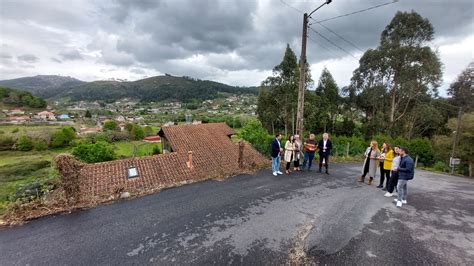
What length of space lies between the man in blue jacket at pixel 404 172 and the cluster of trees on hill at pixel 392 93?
61.6ft

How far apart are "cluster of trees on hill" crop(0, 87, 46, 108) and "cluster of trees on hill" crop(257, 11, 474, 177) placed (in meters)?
109

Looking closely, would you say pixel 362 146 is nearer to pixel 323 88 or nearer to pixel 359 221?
pixel 323 88

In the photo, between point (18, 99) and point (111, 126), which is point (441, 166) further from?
point (18, 99)

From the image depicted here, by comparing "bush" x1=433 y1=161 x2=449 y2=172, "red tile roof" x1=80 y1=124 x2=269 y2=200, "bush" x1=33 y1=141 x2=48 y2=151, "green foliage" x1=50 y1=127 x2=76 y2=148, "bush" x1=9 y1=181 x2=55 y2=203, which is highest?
"bush" x1=9 y1=181 x2=55 y2=203

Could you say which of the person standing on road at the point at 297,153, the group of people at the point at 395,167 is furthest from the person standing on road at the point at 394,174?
the person standing on road at the point at 297,153

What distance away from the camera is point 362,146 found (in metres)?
19.3

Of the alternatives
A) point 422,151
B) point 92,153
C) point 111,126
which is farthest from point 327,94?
point 111,126

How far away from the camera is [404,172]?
17.1 ft

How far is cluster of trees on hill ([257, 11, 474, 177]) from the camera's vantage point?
20578 millimetres

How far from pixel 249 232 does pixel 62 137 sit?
7149 centimetres

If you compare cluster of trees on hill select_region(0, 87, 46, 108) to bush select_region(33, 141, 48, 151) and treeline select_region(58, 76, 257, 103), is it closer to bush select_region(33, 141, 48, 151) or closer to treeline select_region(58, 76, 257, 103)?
bush select_region(33, 141, 48, 151)

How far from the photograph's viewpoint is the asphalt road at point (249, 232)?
124 inches

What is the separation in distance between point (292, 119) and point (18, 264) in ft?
84.9

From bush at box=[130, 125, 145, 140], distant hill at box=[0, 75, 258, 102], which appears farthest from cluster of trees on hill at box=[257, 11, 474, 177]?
distant hill at box=[0, 75, 258, 102]
